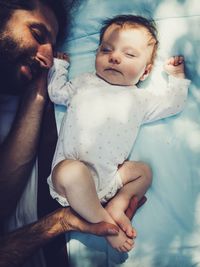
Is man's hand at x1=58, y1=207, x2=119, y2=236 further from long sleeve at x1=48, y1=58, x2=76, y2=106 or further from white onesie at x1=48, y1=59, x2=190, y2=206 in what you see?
long sleeve at x1=48, y1=58, x2=76, y2=106

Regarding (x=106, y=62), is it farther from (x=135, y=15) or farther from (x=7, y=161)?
(x=7, y=161)

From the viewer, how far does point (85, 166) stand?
71.2 inches

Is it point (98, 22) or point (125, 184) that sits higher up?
point (98, 22)

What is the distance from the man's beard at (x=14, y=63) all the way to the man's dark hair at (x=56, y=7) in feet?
0.72

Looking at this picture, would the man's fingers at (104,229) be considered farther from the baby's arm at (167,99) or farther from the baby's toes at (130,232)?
the baby's arm at (167,99)

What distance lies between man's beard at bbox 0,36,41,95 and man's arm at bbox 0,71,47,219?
65 millimetres

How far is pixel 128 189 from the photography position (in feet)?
6.23

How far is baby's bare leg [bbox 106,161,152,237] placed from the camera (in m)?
1.82

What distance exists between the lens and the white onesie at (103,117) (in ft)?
6.18

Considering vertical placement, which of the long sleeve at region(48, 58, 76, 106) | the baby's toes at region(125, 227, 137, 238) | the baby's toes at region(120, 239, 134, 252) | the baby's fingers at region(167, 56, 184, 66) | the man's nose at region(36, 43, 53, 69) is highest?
the man's nose at region(36, 43, 53, 69)

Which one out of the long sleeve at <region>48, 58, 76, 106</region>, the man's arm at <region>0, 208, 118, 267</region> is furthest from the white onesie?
the man's arm at <region>0, 208, 118, 267</region>

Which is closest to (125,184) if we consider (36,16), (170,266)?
(170,266)

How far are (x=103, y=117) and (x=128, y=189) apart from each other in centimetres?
39

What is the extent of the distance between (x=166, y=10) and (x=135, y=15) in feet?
0.61
